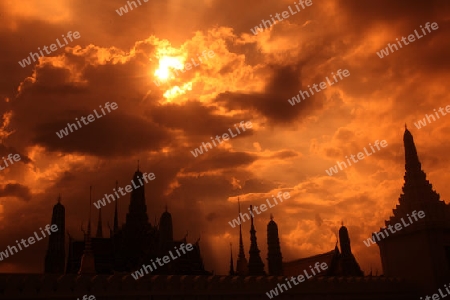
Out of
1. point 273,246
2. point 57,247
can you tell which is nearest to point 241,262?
point 273,246

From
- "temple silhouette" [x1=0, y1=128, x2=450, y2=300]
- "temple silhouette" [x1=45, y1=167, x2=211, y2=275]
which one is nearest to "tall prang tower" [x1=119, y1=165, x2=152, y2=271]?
"temple silhouette" [x1=45, y1=167, x2=211, y2=275]

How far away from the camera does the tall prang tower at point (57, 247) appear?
74.5 m

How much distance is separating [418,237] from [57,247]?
57.9 m

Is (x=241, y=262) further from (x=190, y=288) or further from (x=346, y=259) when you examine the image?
(x=190, y=288)

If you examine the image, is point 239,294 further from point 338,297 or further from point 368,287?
point 368,287

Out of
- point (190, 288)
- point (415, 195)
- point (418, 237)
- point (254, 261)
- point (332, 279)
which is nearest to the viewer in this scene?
point (190, 288)

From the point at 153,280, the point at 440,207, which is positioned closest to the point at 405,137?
the point at 440,207

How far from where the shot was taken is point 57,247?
77.0 m

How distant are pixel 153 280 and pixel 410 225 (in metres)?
19.0

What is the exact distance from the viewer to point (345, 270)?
59.4 metres

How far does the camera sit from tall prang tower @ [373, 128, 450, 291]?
3438cm

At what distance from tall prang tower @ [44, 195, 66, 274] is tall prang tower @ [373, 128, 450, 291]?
51302 millimetres

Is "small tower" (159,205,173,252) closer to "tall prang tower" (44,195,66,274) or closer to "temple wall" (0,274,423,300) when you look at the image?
"tall prang tower" (44,195,66,274)

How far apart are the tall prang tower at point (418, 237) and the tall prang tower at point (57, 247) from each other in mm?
51302
